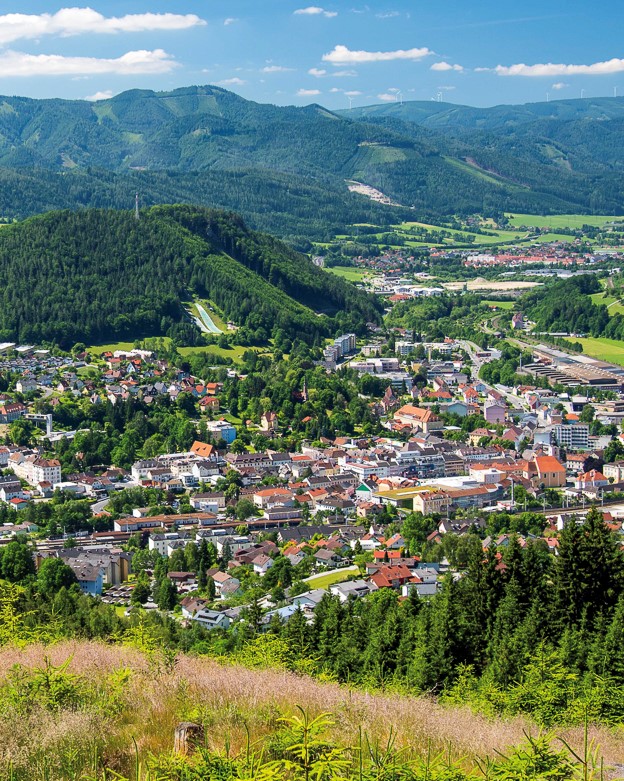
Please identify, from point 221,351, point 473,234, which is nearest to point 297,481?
point 221,351

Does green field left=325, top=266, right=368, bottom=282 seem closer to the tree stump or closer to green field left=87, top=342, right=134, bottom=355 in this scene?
green field left=87, top=342, right=134, bottom=355

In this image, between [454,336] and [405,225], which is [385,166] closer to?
[405,225]

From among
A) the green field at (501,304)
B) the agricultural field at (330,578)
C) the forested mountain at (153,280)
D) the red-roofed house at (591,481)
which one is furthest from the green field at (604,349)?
the agricultural field at (330,578)

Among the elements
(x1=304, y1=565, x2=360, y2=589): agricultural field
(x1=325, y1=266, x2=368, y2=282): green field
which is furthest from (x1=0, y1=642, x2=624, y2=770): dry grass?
(x1=325, y1=266, x2=368, y2=282): green field

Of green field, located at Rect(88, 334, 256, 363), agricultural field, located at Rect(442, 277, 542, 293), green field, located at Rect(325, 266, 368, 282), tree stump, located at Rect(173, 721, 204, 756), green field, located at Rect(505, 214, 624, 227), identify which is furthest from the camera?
green field, located at Rect(505, 214, 624, 227)

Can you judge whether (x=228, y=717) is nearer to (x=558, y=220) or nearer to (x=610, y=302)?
(x=610, y=302)
